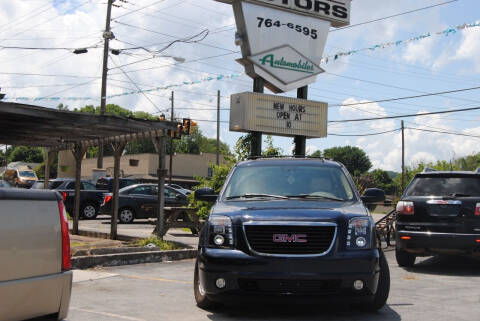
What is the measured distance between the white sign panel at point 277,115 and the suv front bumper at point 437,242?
8539 mm

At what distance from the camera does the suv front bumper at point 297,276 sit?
5.88 meters

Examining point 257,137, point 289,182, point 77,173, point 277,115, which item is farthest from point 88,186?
point 289,182

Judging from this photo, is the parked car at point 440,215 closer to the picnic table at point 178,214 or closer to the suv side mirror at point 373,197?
the suv side mirror at point 373,197

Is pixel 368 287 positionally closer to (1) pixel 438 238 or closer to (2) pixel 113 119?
(1) pixel 438 238

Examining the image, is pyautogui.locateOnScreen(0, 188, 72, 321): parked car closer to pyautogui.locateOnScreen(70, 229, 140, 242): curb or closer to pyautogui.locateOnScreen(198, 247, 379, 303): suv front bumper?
pyautogui.locateOnScreen(198, 247, 379, 303): suv front bumper

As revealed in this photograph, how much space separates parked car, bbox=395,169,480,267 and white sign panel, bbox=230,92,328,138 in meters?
8.14

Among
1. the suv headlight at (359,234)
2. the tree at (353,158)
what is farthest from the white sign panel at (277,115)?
the tree at (353,158)

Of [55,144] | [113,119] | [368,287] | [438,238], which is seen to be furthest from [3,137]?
[368,287]

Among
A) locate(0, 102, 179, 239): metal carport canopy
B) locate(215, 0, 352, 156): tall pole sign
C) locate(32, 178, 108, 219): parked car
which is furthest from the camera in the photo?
locate(32, 178, 108, 219): parked car

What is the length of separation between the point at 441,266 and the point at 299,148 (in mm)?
8968

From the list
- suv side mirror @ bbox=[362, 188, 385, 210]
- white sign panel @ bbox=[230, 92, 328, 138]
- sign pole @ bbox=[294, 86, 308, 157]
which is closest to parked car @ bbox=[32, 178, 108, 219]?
white sign panel @ bbox=[230, 92, 328, 138]

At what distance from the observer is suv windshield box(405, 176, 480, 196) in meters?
10.4

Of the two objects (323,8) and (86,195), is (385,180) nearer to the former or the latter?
(86,195)

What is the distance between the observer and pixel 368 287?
19.7 ft
